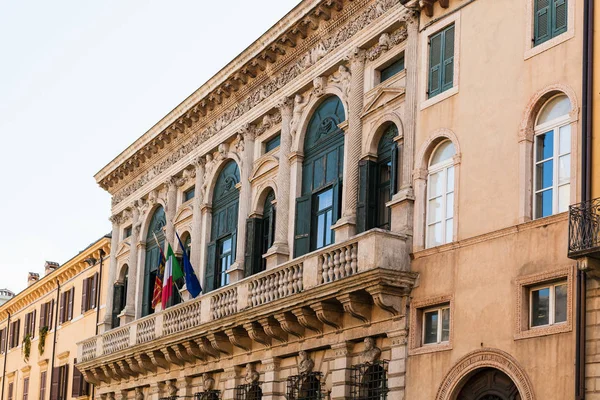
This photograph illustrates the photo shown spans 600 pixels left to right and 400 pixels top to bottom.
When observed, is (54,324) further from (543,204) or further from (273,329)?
(543,204)

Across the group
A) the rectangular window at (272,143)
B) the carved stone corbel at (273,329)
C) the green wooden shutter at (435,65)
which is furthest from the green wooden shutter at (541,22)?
the rectangular window at (272,143)

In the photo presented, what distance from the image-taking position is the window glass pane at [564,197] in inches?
739

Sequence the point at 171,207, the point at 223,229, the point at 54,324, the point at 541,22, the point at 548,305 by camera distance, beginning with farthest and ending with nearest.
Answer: the point at 54,324, the point at 171,207, the point at 223,229, the point at 541,22, the point at 548,305

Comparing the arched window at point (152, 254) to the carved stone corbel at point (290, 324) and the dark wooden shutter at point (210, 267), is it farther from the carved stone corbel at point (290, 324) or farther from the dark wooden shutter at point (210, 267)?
Answer: the carved stone corbel at point (290, 324)

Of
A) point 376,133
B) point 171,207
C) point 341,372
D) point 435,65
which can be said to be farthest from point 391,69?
point 171,207

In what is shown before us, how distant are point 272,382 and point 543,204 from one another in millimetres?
9278

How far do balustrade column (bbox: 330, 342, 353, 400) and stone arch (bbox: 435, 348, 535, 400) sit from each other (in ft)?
10.2

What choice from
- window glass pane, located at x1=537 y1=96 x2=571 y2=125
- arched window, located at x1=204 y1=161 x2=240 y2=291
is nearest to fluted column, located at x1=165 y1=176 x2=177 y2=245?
arched window, located at x1=204 y1=161 x2=240 y2=291

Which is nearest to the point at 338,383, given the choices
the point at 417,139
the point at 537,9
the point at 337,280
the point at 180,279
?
the point at 337,280

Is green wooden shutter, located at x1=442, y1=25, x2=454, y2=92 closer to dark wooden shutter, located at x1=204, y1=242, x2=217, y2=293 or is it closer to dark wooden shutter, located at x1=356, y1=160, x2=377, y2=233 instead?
dark wooden shutter, located at x1=356, y1=160, x2=377, y2=233

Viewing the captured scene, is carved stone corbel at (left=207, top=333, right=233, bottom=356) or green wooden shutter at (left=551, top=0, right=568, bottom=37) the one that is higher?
green wooden shutter at (left=551, top=0, right=568, bottom=37)

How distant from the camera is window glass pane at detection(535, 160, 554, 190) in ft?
63.6

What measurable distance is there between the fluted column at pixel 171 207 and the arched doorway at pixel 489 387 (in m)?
15.9

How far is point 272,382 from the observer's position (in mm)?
26359
